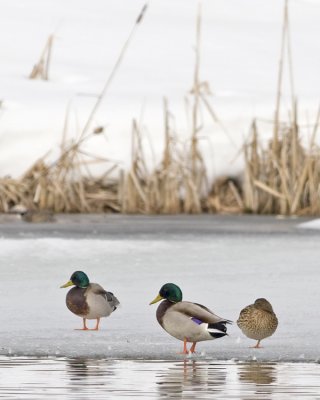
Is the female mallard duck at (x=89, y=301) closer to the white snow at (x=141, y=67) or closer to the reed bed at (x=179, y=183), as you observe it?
the reed bed at (x=179, y=183)

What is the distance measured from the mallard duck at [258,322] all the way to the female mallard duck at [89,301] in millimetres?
988

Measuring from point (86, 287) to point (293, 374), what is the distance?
219 centimetres

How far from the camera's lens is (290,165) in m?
18.4

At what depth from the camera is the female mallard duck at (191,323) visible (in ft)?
28.7

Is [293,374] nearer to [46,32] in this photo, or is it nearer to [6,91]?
[6,91]

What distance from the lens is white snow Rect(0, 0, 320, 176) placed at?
20.2m

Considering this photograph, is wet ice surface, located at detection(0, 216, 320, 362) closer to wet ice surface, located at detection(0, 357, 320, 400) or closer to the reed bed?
wet ice surface, located at detection(0, 357, 320, 400)

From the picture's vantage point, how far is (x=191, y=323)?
8.77m

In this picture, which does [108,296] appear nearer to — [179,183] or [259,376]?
[259,376]

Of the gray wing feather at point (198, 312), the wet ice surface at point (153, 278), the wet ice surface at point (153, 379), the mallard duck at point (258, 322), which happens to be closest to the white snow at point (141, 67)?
the wet ice surface at point (153, 278)

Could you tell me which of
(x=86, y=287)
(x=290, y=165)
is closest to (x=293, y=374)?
(x=86, y=287)

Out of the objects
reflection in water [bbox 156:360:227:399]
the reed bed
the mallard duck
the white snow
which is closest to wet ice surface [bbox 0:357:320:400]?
reflection in water [bbox 156:360:227:399]

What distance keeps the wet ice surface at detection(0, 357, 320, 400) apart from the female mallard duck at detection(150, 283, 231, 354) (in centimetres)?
23

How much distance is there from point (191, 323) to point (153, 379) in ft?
2.85
